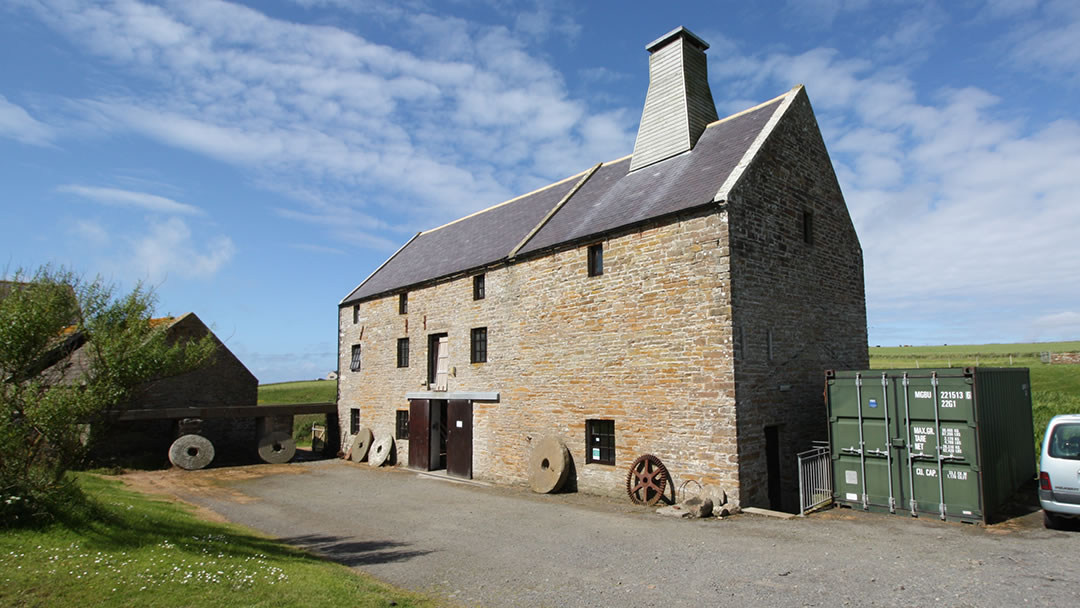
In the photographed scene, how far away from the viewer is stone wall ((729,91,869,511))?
12.2 meters

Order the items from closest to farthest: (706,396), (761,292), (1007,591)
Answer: (1007,591) < (706,396) < (761,292)

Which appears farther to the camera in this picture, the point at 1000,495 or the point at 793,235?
the point at 793,235

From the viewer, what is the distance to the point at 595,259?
15188mm

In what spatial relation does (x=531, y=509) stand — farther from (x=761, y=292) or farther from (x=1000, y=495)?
(x=1000, y=495)

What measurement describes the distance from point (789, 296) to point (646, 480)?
544cm

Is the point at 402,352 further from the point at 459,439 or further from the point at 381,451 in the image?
the point at 459,439

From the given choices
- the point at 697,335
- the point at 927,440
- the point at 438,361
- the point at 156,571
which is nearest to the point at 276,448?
the point at 438,361

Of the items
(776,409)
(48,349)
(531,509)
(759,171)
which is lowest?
(531,509)

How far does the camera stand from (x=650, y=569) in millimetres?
8102

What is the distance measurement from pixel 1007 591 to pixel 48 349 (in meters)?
14.4

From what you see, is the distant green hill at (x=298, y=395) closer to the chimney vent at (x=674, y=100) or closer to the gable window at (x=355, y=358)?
the gable window at (x=355, y=358)

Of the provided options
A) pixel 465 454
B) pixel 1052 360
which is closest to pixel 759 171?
pixel 465 454

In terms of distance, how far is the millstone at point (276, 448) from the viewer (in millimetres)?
23922

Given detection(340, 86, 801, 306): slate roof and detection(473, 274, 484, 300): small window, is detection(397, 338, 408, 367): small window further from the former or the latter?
detection(473, 274, 484, 300): small window
